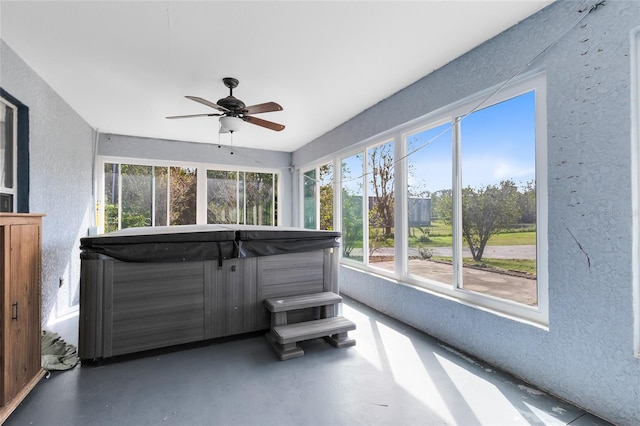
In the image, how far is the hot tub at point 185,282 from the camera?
252 centimetres

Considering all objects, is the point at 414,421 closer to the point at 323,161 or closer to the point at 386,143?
the point at 386,143

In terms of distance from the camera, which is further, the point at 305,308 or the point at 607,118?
the point at 305,308

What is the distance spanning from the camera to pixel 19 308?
199 cm

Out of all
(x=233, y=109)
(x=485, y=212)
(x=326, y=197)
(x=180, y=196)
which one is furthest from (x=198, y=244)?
(x=180, y=196)

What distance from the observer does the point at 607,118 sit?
1850mm

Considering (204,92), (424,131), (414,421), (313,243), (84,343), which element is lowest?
(414,421)

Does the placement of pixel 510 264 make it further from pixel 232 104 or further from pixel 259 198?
pixel 259 198

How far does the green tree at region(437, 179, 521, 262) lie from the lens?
2.54 metres

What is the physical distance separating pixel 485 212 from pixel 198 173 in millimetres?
5487

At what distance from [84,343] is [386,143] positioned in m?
3.98

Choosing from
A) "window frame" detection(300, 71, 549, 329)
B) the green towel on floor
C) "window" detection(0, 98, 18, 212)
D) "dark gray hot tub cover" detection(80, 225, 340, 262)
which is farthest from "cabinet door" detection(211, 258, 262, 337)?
"window" detection(0, 98, 18, 212)

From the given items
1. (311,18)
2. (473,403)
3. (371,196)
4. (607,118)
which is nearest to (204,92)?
(311,18)

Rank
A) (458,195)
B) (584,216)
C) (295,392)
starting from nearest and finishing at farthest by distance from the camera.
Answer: (584,216) < (295,392) < (458,195)

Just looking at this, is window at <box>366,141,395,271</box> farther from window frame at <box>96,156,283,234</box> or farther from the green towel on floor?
the green towel on floor
